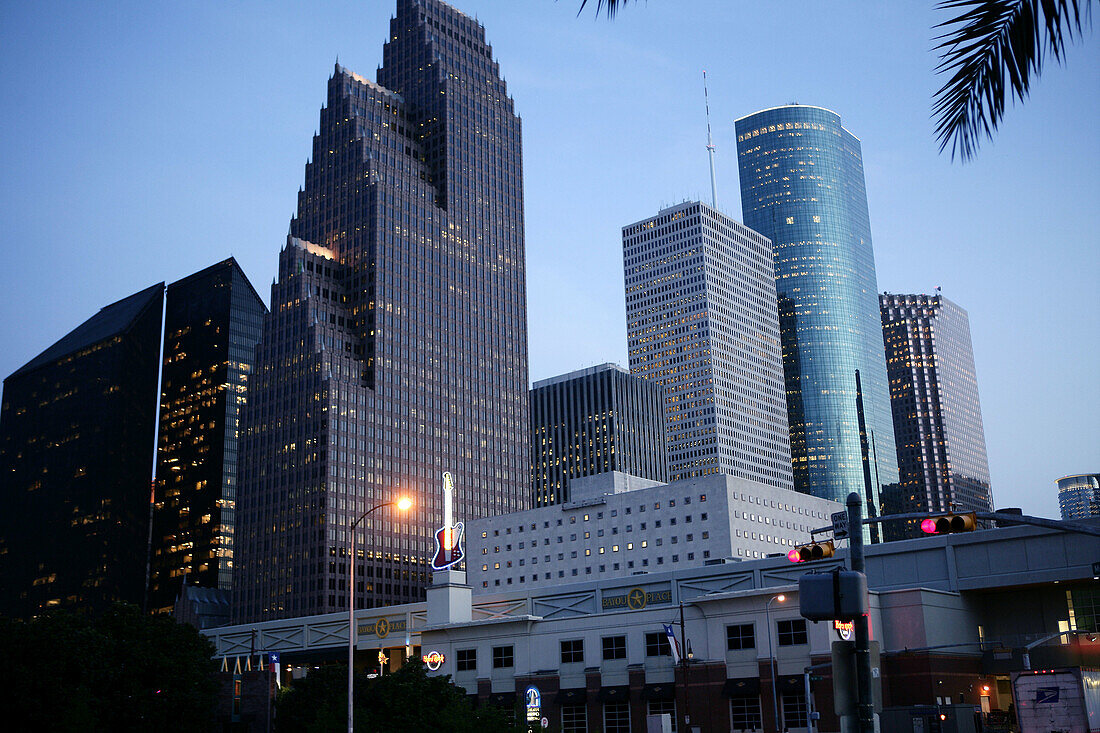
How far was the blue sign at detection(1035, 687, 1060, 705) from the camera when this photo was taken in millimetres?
50062

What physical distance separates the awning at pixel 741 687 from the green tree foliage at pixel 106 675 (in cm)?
3806

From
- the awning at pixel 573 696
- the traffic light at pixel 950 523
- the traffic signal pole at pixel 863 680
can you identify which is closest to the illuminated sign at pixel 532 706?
the awning at pixel 573 696

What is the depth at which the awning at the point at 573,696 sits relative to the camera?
3290 inches

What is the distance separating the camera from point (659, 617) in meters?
81.4

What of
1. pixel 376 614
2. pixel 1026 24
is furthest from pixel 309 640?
pixel 1026 24

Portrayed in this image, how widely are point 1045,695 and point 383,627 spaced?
79.8 m

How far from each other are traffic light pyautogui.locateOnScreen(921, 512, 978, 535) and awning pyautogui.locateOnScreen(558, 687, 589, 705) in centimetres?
6429

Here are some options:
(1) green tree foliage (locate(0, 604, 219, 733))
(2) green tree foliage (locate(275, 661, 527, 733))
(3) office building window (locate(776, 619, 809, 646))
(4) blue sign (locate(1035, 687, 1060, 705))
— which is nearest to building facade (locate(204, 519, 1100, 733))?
(3) office building window (locate(776, 619, 809, 646))

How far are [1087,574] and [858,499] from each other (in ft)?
230

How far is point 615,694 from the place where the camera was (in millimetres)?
81750

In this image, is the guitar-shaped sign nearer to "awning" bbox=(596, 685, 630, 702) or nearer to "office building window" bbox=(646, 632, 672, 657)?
"awning" bbox=(596, 685, 630, 702)

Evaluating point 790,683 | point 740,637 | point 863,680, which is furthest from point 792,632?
point 863,680

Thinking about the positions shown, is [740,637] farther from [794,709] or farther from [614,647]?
[614,647]

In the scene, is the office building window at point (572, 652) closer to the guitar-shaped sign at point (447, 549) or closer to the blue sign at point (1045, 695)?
the guitar-shaped sign at point (447, 549)
